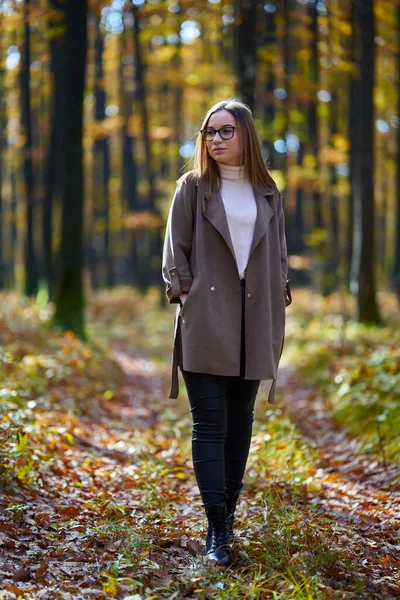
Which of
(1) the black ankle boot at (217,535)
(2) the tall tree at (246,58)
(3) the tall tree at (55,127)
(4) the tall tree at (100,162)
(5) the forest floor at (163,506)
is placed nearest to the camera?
(5) the forest floor at (163,506)

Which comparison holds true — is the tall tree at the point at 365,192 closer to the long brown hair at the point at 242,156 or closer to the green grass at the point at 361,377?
the green grass at the point at 361,377

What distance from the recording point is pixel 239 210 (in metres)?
3.90

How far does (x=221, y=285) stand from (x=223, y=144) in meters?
0.80

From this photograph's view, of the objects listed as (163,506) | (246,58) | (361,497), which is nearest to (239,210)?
(163,506)

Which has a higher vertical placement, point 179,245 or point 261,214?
point 261,214

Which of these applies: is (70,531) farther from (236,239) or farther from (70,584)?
(236,239)

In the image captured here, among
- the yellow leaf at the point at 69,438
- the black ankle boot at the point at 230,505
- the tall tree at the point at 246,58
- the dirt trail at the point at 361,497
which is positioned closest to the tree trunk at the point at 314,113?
the tall tree at the point at 246,58

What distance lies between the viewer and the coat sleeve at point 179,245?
12.5 feet

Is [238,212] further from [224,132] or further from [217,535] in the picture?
[217,535]

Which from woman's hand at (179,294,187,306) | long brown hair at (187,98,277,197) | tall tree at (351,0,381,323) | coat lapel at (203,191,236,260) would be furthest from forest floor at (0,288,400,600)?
tall tree at (351,0,381,323)

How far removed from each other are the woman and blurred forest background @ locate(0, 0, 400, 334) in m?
1.26

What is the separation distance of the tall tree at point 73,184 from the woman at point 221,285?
25.7 feet

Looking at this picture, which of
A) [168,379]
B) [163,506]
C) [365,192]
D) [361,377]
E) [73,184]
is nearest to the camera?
[163,506]

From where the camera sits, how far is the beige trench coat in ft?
12.4
